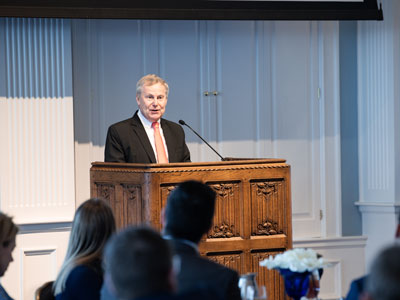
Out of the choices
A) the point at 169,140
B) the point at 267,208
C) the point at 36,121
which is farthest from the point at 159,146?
the point at 36,121

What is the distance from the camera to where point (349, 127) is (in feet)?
22.8

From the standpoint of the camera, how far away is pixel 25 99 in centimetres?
579

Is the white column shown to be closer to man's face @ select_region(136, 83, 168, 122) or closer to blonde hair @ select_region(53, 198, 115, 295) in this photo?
man's face @ select_region(136, 83, 168, 122)

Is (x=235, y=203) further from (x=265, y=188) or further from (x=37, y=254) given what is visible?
(x=37, y=254)

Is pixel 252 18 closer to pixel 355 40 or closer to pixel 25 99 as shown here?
pixel 355 40

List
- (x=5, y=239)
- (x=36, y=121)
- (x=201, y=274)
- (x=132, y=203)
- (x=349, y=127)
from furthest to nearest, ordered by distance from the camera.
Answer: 1. (x=349, y=127)
2. (x=36, y=121)
3. (x=132, y=203)
4. (x=5, y=239)
5. (x=201, y=274)

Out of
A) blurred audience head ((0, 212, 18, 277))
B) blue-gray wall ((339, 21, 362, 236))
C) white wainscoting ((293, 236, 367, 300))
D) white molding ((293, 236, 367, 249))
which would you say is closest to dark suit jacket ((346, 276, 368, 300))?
blurred audience head ((0, 212, 18, 277))

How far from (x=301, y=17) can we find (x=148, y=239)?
4611 mm

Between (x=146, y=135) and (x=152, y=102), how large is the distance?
0.76ft

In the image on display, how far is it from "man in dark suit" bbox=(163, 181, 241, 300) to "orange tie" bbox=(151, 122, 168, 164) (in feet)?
7.44

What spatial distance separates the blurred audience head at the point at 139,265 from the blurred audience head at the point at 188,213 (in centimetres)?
76

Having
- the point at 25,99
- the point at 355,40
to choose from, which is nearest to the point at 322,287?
the point at 355,40

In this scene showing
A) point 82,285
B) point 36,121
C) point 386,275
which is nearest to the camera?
point 386,275

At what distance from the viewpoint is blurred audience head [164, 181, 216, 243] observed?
2658mm
